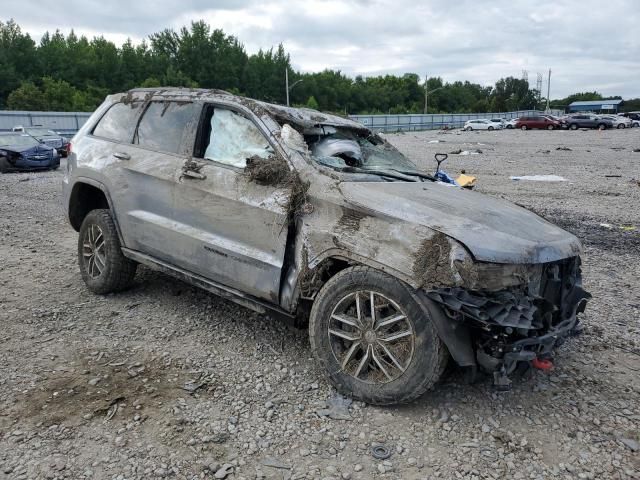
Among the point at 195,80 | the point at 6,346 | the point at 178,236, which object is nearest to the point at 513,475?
the point at 178,236

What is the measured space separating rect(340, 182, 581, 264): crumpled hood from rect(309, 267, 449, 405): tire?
1.32 ft

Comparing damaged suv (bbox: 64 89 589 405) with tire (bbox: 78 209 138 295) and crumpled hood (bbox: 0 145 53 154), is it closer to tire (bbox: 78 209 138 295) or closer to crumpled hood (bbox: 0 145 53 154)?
tire (bbox: 78 209 138 295)

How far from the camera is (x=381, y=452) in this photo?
9.36ft

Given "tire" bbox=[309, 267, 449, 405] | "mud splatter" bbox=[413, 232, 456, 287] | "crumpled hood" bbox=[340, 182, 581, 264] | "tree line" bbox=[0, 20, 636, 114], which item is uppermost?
"tree line" bbox=[0, 20, 636, 114]

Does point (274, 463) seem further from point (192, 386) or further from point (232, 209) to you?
point (232, 209)

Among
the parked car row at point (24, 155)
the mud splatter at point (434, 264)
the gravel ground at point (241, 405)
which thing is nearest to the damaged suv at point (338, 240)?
the mud splatter at point (434, 264)

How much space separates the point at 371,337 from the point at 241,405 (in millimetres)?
913

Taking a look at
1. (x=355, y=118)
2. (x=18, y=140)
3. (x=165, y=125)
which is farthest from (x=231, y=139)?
(x=355, y=118)

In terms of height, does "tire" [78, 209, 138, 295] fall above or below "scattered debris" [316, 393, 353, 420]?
above

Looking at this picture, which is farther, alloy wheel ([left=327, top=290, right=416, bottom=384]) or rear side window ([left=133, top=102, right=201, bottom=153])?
rear side window ([left=133, top=102, right=201, bottom=153])

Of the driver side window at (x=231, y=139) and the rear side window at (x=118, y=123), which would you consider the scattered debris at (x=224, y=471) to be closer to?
the driver side window at (x=231, y=139)

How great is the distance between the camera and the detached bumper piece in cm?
281

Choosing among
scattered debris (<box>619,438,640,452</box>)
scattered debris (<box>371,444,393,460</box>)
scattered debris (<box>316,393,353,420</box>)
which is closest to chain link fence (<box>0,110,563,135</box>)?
scattered debris (<box>316,393,353,420</box>)

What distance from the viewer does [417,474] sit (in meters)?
2.69
